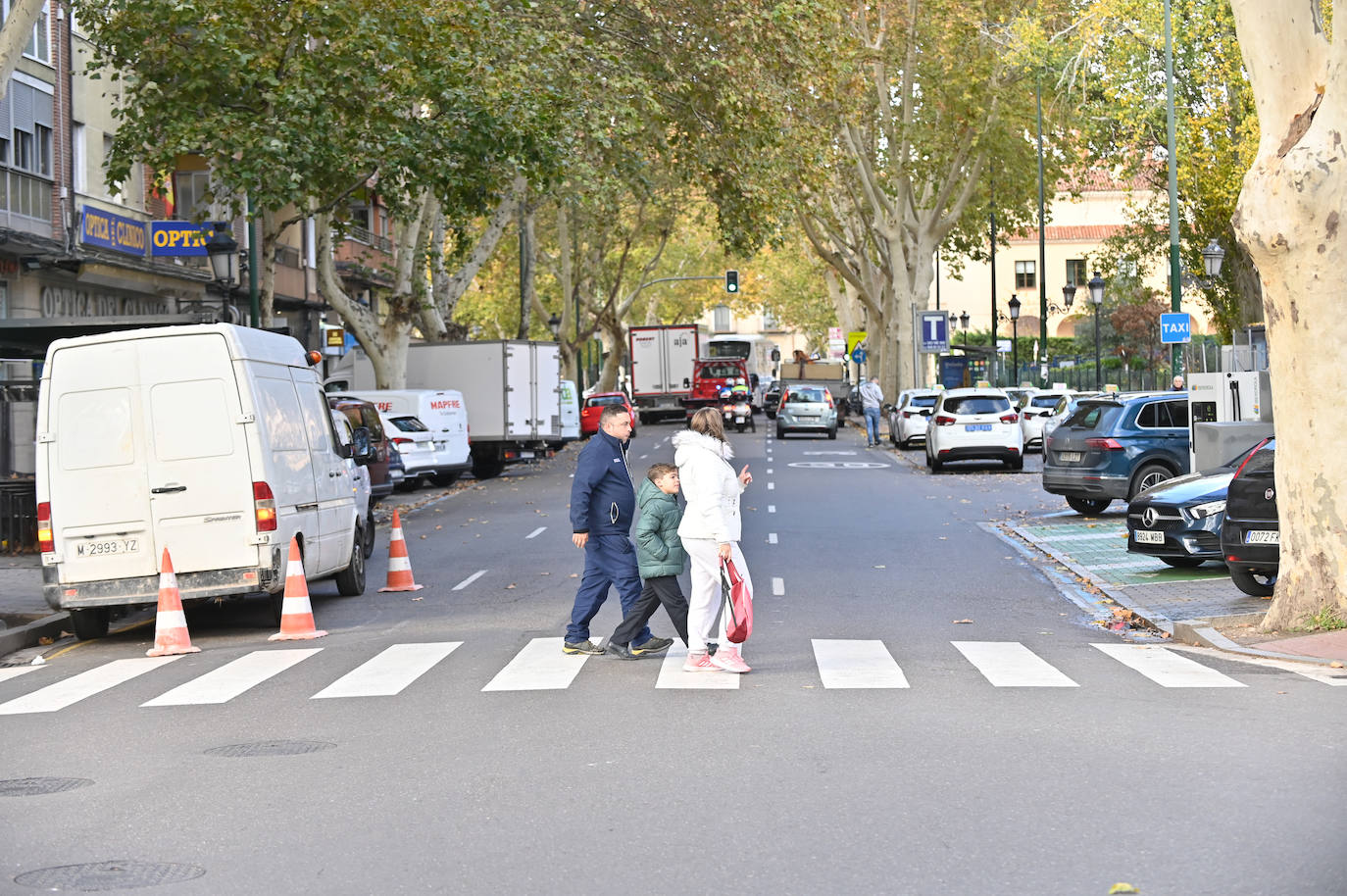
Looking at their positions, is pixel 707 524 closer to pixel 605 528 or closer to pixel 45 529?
pixel 605 528

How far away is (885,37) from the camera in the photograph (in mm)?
50312

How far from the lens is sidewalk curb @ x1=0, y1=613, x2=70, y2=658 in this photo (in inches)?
564

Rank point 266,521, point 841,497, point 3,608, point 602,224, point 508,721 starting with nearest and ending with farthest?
point 508,721
point 266,521
point 3,608
point 841,497
point 602,224

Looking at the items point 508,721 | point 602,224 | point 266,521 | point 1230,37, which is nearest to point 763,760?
point 508,721

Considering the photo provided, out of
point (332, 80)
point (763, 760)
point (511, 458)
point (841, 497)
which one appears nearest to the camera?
point (763, 760)

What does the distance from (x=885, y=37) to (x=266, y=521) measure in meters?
38.8

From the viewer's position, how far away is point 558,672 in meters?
11.6

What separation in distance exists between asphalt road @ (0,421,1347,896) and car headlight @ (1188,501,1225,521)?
2.27m

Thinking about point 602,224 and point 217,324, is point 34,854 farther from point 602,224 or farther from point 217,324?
point 602,224

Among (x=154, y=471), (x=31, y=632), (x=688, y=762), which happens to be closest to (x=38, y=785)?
(x=688, y=762)

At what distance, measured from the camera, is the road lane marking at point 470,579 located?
17750 millimetres

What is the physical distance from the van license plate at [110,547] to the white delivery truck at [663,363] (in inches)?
1937

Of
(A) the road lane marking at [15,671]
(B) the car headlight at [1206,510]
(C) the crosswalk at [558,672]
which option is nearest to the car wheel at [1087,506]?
(B) the car headlight at [1206,510]

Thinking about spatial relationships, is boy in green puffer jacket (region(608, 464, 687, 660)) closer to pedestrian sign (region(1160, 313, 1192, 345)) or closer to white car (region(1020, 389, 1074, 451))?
pedestrian sign (region(1160, 313, 1192, 345))
